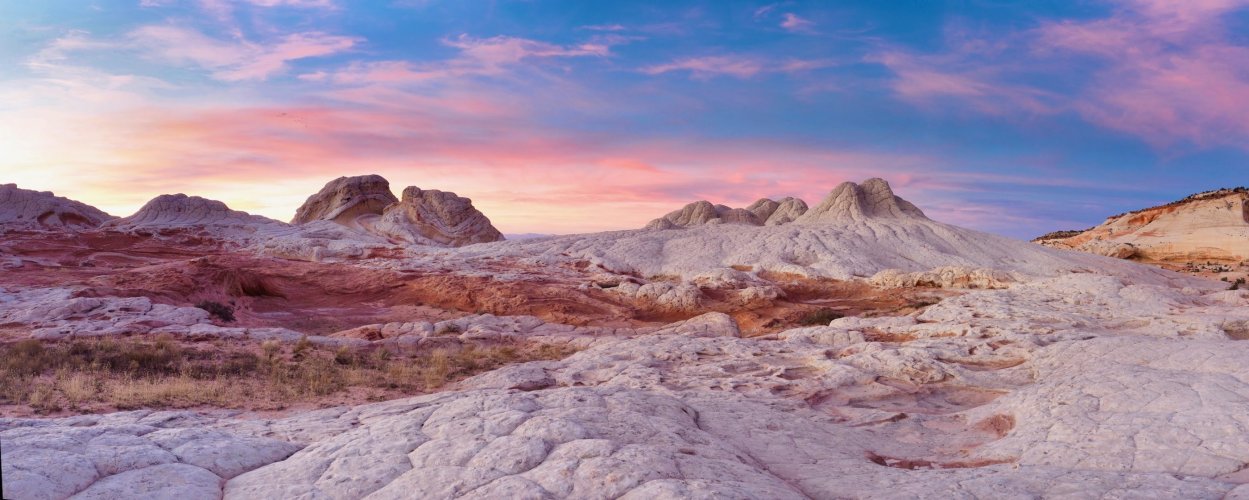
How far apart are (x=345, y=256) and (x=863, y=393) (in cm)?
3761

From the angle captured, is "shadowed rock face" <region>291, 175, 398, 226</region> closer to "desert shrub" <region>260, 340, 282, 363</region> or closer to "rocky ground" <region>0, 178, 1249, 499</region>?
"rocky ground" <region>0, 178, 1249, 499</region>

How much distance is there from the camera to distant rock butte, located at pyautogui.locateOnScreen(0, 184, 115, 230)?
5628cm

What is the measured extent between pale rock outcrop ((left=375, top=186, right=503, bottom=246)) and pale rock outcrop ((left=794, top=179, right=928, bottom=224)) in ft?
84.6

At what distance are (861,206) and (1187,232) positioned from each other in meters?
27.8

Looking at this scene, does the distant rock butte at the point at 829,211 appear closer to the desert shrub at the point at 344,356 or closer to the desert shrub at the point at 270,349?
the desert shrub at the point at 344,356

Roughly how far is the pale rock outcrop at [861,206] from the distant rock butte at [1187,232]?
16363 mm

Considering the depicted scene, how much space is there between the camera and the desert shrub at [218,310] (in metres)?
23.1

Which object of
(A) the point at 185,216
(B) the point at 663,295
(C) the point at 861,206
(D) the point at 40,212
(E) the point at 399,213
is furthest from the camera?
(D) the point at 40,212

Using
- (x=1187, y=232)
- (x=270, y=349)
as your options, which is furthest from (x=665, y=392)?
(x=1187, y=232)

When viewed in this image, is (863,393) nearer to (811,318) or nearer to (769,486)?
(769,486)

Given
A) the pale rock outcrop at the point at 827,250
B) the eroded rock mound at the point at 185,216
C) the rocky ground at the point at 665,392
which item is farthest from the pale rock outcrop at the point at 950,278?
the eroded rock mound at the point at 185,216

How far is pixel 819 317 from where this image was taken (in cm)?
2400

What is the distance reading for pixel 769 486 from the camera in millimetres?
4945

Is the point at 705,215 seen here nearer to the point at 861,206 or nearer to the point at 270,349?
the point at 861,206
